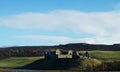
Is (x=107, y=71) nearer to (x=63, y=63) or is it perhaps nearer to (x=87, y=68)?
(x=87, y=68)

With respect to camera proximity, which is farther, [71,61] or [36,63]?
[36,63]

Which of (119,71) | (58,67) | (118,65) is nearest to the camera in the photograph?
(119,71)

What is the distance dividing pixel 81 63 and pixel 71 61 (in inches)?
202

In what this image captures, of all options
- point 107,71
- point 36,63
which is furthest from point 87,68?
point 36,63

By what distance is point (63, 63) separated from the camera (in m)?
174

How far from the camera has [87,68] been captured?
16238 cm

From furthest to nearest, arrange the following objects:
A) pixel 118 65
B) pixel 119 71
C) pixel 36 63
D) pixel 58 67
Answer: pixel 36 63 → pixel 58 67 → pixel 118 65 → pixel 119 71

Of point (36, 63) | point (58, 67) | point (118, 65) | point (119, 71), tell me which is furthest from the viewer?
point (36, 63)

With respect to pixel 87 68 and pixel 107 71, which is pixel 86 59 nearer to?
pixel 87 68

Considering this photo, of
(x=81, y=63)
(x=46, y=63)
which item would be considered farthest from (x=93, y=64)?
(x=46, y=63)

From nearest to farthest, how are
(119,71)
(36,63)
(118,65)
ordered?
→ (119,71), (118,65), (36,63)

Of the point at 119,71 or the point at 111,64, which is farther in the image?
the point at 111,64

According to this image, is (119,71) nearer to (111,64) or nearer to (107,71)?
(107,71)

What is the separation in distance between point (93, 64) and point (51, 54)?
88.6 ft
